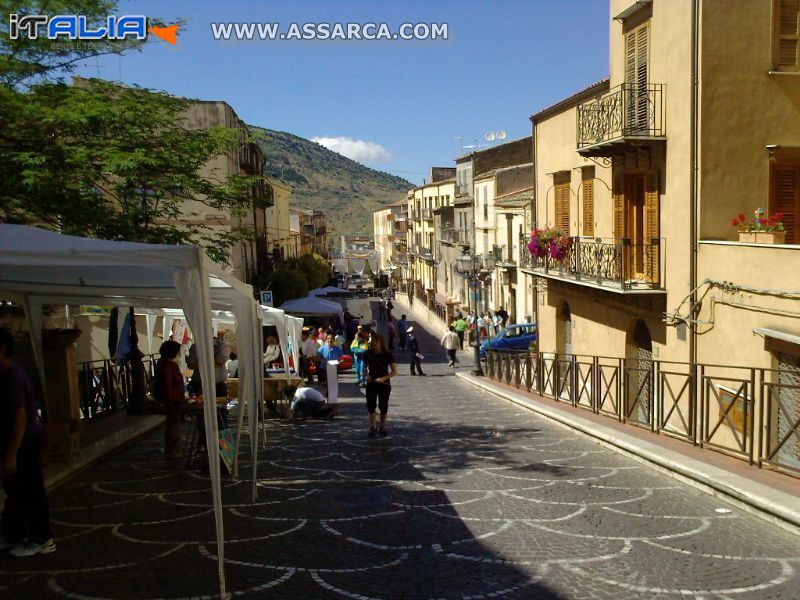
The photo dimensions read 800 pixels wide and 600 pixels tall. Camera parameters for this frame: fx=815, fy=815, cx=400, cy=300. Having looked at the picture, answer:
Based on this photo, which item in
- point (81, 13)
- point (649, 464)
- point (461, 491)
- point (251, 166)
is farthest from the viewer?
point (251, 166)

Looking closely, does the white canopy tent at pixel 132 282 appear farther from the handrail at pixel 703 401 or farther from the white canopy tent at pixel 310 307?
the white canopy tent at pixel 310 307

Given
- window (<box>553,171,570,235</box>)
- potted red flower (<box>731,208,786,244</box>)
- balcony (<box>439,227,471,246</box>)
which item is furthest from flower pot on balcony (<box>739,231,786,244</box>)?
balcony (<box>439,227,471,246</box>)

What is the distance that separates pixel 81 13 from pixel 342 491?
9.40 meters

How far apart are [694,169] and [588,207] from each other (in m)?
5.82

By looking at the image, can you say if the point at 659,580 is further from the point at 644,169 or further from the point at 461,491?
the point at 644,169

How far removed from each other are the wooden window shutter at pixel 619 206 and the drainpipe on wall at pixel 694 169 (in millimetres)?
3056

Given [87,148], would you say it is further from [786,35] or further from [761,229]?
[786,35]

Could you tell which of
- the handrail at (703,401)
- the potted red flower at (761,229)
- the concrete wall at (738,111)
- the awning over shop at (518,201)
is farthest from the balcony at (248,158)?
the potted red flower at (761,229)

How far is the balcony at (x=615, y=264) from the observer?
17.4 m

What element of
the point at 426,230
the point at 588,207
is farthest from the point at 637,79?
the point at 426,230

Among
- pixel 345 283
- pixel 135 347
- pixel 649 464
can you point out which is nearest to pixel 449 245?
pixel 345 283

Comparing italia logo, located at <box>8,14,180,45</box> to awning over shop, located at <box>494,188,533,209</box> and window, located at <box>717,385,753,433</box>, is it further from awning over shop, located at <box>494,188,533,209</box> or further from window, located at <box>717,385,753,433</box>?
awning over shop, located at <box>494,188,533,209</box>

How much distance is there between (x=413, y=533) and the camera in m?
7.34

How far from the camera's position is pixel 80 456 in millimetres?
10539
